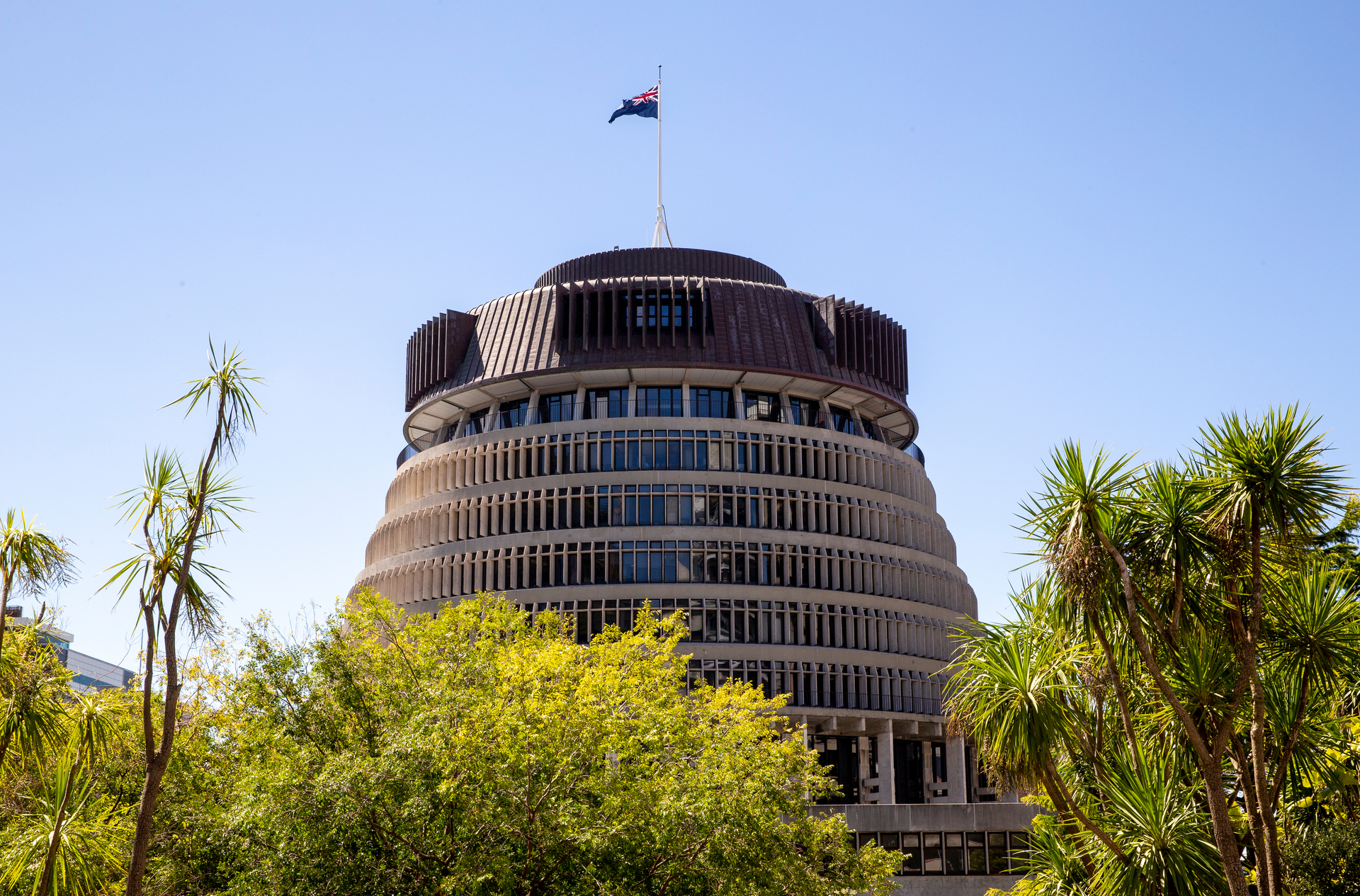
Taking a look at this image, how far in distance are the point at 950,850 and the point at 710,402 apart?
32892 millimetres

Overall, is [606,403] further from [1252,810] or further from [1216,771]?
[1216,771]

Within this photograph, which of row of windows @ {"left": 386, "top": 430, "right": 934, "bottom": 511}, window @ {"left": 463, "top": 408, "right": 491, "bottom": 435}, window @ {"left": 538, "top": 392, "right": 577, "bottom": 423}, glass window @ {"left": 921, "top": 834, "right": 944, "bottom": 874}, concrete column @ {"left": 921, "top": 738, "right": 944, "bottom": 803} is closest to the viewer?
glass window @ {"left": 921, "top": 834, "right": 944, "bottom": 874}

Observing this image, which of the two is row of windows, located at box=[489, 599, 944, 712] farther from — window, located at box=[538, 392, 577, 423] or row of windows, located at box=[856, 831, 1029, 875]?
row of windows, located at box=[856, 831, 1029, 875]

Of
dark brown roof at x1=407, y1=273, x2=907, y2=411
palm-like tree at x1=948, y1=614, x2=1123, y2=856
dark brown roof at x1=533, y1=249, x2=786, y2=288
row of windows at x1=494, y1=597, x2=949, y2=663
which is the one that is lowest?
palm-like tree at x1=948, y1=614, x2=1123, y2=856

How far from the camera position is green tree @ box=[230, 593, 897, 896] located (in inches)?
1059

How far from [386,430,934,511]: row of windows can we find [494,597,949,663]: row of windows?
8.45 meters

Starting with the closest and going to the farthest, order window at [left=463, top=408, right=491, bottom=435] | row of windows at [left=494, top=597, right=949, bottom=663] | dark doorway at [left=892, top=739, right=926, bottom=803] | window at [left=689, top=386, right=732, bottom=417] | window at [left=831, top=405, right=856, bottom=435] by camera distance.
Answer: row of windows at [left=494, top=597, right=949, bottom=663], window at [left=689, top=386, right=732, bottom=417], dark doorway at [left=892, top=739, right=926, bottom=803], window at [left=463, top=408, right=491, bottom=435], window at [left=831, top=405, right=856, bottom=435]

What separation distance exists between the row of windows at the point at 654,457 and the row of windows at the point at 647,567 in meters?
4.95

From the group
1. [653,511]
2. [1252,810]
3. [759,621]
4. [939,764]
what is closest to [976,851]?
[759,621]

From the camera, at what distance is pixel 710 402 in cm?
8738

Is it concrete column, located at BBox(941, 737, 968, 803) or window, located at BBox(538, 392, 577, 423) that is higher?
window, located at BBox(538, 392, 577, 423)

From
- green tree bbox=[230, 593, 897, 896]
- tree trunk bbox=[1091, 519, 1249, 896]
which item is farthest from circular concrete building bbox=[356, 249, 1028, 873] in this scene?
tree trunk bbox=[1091, 519, 1249, 896]

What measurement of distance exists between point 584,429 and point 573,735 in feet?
186

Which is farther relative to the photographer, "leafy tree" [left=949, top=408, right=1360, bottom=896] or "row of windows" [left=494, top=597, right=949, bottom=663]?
"row of windows" [left=494, top=597, right=949, bottom=663]
